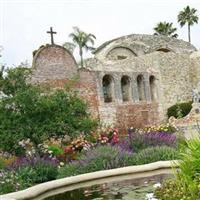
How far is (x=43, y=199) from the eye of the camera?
22.5 feet

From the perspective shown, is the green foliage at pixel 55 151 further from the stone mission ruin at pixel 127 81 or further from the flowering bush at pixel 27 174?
the stone mission ruin at pixel 127 81

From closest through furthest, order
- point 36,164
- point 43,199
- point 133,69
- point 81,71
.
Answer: point 43,199, point 36,164, point 81,71, point 133,69

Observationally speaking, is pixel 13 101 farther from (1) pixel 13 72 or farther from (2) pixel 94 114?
(2) pixel 94 114

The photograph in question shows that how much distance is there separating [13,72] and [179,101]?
788 inches

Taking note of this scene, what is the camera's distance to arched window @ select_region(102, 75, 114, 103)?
2831cm

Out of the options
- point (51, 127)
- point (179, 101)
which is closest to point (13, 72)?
point (51, 127)

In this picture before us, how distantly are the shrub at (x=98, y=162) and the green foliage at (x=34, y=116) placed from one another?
3.42 m

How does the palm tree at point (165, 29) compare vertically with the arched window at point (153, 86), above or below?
above

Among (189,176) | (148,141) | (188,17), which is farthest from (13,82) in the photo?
(188,17)

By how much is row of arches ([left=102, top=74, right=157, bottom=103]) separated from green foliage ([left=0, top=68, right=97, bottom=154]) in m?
13.7

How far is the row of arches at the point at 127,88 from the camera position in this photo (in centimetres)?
Result: 2843

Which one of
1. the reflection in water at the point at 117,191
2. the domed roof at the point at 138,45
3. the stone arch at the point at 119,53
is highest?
the domed roof at the point at 138,45

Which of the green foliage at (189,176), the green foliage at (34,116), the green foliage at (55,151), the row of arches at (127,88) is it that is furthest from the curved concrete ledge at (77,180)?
the row of arches at (127,88)

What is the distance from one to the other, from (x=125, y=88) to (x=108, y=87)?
1.57m
